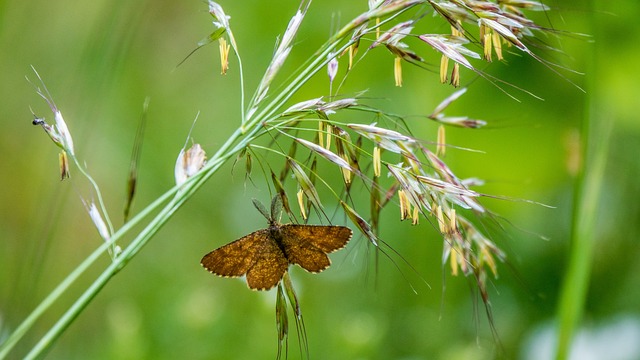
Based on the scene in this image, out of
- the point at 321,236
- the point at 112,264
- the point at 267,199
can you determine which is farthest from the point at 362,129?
the point at 267,199

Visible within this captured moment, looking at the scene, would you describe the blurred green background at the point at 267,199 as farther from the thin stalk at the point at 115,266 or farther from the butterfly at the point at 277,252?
the thin stalk at the point at 115,266

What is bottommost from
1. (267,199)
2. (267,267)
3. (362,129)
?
(267,199)

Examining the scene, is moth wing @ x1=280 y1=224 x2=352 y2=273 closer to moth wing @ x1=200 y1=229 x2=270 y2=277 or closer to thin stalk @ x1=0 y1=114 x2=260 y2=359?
moth wing @ x1=200 y1=229 x2=270 y2=277

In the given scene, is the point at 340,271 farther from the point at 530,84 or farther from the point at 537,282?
the point at 530,84

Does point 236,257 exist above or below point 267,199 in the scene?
above

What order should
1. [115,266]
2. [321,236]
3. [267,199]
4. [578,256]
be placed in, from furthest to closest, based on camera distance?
[267,199], [578,256], [321,236], [115,266]

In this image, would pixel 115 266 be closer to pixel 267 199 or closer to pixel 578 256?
pixel 578 256

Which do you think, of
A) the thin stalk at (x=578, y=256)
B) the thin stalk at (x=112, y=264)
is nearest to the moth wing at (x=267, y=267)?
the thin stalk at (x=112, y=264)
